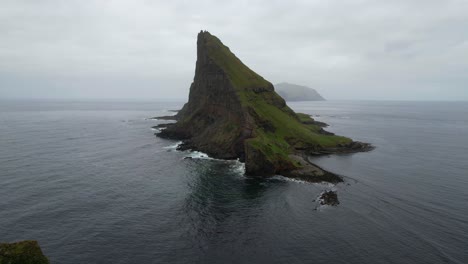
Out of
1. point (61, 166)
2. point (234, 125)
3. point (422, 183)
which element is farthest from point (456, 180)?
point (61, 166)

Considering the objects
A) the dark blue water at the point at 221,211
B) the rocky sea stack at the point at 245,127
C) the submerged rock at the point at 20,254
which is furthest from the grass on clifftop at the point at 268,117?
the submerged rock at the point at 20,254

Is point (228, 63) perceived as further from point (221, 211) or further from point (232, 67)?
point (221, 211)

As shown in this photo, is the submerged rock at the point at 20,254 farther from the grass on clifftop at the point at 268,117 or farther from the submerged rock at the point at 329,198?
the grass on clifftop at the point at 268,117

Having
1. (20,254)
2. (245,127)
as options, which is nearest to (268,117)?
(245,127)

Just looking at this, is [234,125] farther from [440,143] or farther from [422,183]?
[440,143]

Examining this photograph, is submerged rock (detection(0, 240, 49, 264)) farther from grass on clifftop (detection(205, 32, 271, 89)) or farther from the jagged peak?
grass on clifftop (detection(205, 32, 271, 89))

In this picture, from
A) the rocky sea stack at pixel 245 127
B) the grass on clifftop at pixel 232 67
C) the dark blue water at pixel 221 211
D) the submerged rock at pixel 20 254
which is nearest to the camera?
the submerged rock at pixel 20 254
